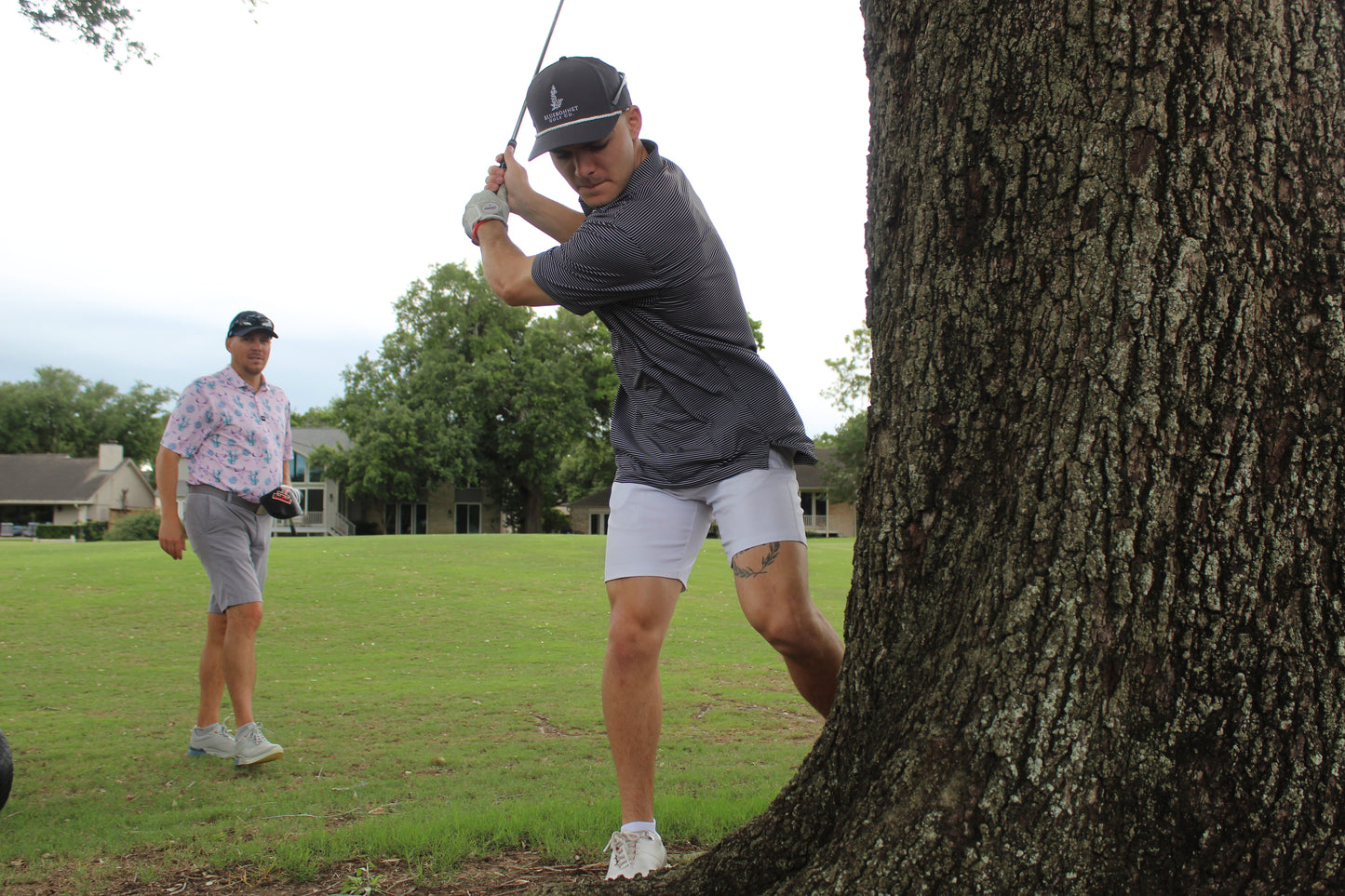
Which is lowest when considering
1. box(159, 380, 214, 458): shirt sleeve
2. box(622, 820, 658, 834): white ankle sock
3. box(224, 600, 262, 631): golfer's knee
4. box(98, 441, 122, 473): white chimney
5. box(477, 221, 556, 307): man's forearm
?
box(622, 820, 658, 834): white ankle sock

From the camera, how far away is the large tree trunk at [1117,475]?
183 centimetres

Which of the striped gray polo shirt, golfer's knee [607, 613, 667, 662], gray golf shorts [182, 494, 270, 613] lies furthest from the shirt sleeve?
golfer's knee [607, 613, 667, 662]

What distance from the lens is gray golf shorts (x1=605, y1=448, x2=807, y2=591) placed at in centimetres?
303

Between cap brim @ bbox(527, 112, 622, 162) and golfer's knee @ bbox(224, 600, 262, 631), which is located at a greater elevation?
cap brim @ bbox(527, 112, 622, 162)

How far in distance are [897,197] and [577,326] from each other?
154ft

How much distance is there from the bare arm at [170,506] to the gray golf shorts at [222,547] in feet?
0.27

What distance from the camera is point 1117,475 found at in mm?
1923

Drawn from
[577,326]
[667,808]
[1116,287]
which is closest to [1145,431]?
[1116,287]

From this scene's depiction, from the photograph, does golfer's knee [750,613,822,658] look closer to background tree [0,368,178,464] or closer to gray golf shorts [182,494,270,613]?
gray golf shorts [182,494,270,613]

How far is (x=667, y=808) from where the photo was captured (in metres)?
3.62

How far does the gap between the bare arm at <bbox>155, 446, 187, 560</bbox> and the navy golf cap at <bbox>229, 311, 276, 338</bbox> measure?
0.73 m

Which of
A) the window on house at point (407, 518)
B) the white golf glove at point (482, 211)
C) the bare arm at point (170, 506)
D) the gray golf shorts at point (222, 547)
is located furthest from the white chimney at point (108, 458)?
the white golf glove at point (482, 211)

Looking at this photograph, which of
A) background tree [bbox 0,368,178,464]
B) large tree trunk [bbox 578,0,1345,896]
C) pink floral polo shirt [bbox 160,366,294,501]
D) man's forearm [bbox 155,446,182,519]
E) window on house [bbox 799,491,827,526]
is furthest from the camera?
background tree [bbox 0,368,178,464]

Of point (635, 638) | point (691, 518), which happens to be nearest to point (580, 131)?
point (691, 518)
